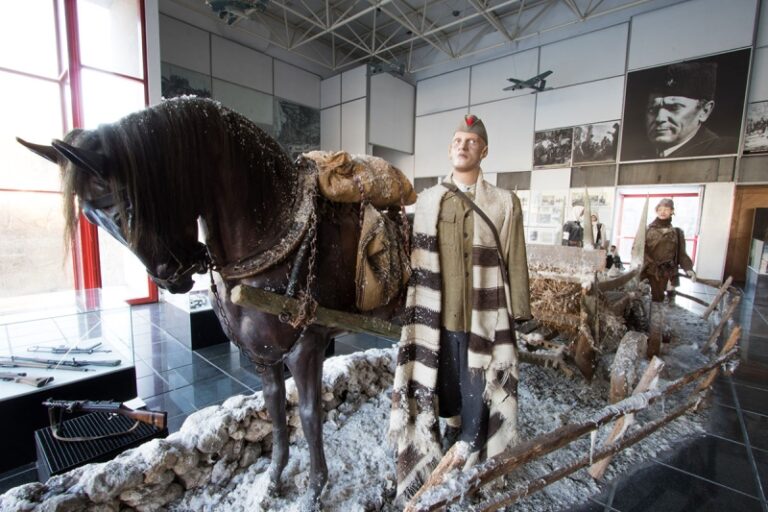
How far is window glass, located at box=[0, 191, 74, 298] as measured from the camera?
5801mm

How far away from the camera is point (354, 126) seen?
1509cm

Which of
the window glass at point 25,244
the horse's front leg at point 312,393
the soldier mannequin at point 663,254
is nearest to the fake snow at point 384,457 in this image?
the horse's front leg at point 312,393

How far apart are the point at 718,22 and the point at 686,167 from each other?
392cm

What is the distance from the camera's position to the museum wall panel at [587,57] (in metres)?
11.6

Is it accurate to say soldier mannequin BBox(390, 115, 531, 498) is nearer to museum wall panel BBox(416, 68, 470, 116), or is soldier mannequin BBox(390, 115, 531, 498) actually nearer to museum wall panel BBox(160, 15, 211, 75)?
museum wall panel BBox(160, 15, 211, 75)

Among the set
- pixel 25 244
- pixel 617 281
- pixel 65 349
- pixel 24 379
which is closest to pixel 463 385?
pixel 617 281

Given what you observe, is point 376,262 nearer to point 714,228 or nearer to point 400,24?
point 714,228

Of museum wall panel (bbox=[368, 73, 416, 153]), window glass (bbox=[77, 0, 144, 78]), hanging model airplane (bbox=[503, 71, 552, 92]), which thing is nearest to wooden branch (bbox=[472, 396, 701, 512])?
window glass (bbox=[77, 0, 144, 78])

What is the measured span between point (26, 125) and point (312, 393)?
777 cm

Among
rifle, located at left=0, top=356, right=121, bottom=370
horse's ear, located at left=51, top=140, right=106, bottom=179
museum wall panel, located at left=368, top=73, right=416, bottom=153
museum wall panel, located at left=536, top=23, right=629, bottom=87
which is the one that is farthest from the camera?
museum wall panel, located at left=368, top=73, right=416, bottom=153

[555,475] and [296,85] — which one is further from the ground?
[296,85]

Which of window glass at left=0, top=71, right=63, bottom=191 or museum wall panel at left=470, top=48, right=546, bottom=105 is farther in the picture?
museum wall panel at left=470, top=48, right=546, bottom=105

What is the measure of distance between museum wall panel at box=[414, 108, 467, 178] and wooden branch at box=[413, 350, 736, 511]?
46.2 feet

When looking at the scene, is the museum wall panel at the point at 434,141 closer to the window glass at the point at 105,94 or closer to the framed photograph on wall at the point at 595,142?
the framed photograph on wall at the point at 595,142
